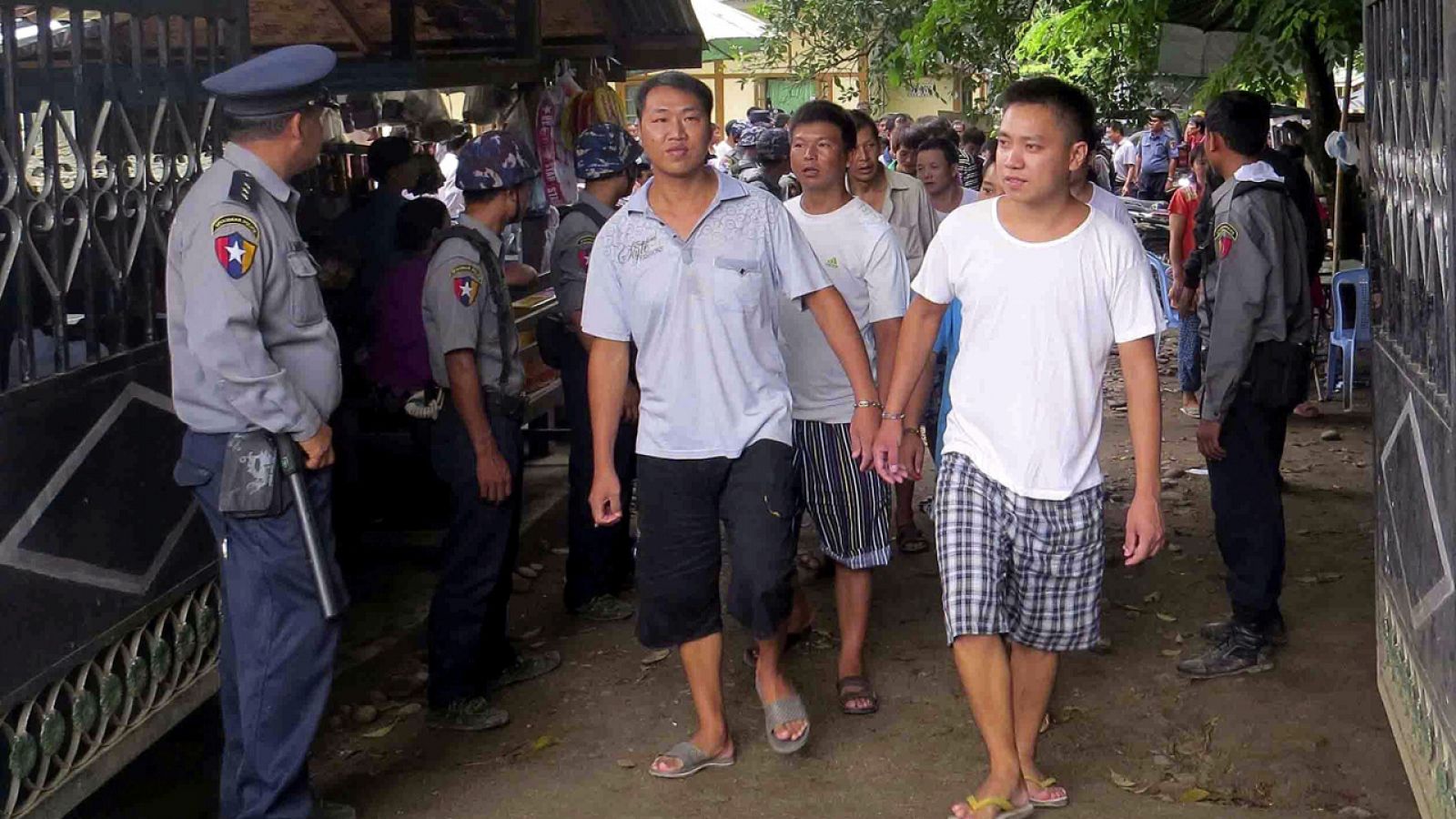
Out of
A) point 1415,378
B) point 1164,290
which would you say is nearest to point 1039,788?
point 1415,378

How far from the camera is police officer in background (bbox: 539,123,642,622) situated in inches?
245

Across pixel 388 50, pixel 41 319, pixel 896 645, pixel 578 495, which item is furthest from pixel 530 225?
pixel 41 319

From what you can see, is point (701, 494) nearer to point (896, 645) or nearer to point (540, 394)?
point (896, 645)

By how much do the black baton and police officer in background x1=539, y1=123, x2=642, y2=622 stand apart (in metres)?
2.14

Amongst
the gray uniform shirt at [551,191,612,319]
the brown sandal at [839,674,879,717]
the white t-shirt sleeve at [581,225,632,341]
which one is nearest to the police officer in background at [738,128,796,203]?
the gray uniform shirt at [551,191,612,319]

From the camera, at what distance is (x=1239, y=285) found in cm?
538

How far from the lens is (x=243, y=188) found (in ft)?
12.8

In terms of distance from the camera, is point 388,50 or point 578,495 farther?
point 388,50

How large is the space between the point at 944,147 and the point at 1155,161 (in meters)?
16.5

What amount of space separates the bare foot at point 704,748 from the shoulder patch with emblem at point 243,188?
2.09 meters

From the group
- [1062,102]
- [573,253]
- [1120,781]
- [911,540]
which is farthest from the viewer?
[911,540]

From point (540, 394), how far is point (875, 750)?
356 centimetres

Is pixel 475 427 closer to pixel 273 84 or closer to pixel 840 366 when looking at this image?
pixel 840 366

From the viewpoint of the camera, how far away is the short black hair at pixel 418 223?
267 inches
